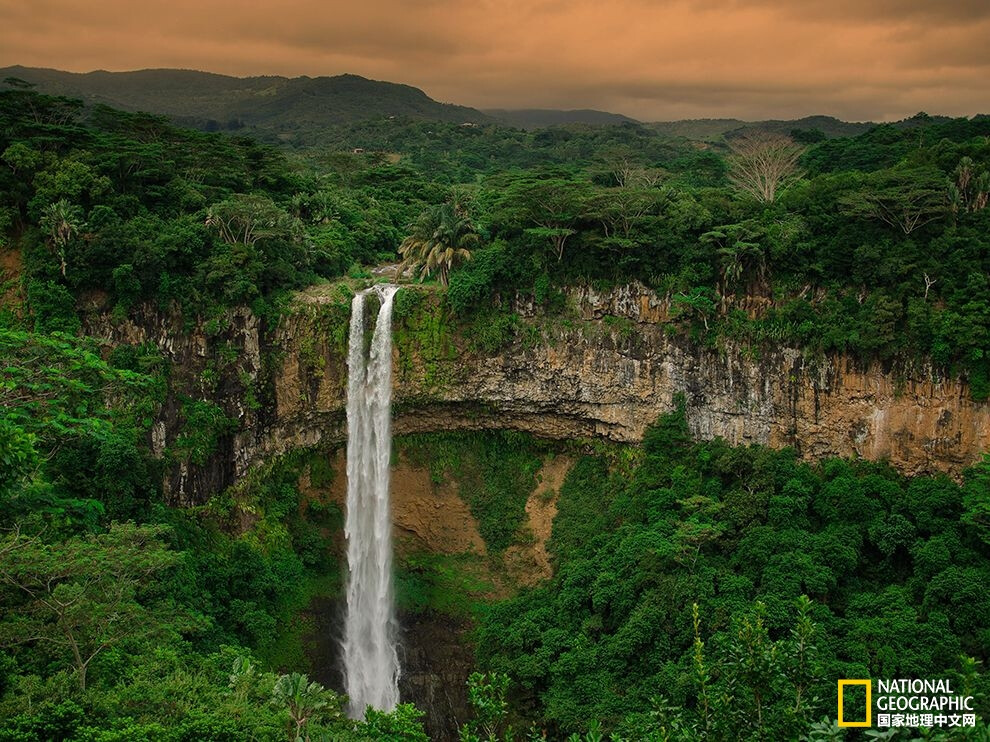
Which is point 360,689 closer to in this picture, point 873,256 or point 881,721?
point 881,721

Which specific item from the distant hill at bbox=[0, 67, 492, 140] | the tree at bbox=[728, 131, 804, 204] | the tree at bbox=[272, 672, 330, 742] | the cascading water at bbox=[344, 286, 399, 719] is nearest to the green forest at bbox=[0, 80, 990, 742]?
the tree at bbox=[272, 672, 330, 742]

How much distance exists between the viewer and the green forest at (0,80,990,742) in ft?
51.4

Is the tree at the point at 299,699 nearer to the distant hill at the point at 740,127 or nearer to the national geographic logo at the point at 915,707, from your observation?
→ the national geographic logo at the point at 915,707

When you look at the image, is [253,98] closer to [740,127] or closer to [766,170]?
[740,127]

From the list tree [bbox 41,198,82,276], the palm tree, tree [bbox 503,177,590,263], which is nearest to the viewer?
tree [bbox 41,198,82,276]

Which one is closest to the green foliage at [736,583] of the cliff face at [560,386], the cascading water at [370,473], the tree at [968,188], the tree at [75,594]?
the cliff face at [560,386]

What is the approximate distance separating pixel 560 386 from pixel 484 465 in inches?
170

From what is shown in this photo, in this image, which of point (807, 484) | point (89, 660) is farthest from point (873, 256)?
point (89, 660)

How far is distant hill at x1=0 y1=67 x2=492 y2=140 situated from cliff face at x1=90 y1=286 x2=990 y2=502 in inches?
3532

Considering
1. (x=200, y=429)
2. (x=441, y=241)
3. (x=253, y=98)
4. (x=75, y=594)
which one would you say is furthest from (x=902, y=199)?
(x=253, y=98)

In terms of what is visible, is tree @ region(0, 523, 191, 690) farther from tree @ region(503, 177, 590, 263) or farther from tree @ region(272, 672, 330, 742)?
tree @ region(503, 177, 590, 263)

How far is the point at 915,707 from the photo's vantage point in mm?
11562

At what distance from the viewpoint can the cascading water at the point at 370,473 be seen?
2734cm

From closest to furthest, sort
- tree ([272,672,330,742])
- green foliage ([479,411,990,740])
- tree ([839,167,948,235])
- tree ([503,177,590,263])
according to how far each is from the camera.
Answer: tree ([272,672,330,742])
green foliage ([479,411,990,740])
tree ([839,167,948,235])
tree ([503,177,590,263])
